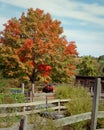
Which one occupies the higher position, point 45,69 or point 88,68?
point 88,68

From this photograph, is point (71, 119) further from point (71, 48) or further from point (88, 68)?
point (88, 68)

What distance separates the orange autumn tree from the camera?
42.9 meters

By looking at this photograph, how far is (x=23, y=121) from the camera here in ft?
21.8

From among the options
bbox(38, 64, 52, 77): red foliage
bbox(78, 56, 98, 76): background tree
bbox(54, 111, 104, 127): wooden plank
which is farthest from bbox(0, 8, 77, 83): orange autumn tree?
bbox(54, 111, 104, 127): wooden plank

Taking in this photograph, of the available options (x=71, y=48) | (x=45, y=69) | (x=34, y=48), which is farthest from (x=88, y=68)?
(x=34, y=48)

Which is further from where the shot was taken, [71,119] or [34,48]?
[34,48]

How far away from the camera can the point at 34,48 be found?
43.1 metres

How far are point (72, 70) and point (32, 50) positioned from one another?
714 centimetres

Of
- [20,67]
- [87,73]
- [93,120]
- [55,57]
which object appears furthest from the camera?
[87,73]

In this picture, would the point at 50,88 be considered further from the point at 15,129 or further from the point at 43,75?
the point at 15,129

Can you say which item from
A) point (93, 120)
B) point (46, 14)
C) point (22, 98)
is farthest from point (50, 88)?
point (93, 120)

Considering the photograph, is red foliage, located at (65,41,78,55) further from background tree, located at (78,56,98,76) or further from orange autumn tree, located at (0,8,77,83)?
background tree, located at (78,56,98,76)

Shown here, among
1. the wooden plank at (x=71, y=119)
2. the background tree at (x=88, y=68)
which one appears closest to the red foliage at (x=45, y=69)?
the background tree at (x=88, y=68)

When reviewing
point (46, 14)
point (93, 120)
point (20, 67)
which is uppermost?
point (46, 14)
